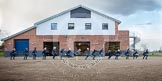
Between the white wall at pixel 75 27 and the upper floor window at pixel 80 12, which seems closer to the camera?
the white wall at pixel 75 27

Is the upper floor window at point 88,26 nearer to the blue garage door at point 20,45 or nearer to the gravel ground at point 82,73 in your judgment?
the blue garage door at point 20,45

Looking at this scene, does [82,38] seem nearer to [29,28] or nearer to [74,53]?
[74,53]

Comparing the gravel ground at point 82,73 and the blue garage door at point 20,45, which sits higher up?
the blue garage door at point 20,45

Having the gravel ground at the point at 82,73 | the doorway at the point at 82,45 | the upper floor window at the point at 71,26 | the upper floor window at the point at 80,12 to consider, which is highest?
the upper floor window at the point at 80,12

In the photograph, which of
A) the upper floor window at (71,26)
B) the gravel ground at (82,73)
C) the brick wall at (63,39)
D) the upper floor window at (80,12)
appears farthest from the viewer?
the upper floor window at (80,12)

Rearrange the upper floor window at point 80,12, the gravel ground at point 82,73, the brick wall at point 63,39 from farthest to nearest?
the upper floor window at point 80,12 → the brick wall at point 63,39 → the gravel ground at point 82,73

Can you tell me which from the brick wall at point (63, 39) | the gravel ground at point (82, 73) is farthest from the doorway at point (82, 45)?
the gravel ground at point (82, 73)

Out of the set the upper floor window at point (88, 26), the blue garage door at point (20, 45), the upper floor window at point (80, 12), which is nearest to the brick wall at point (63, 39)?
the blue garage door at point (20, 45)

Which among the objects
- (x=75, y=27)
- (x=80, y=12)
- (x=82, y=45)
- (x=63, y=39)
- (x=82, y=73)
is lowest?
(x=82, y=73)

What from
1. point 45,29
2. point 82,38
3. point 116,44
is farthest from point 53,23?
point 116,44

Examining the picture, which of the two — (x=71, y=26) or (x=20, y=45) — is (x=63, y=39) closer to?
(x=71, y=26)

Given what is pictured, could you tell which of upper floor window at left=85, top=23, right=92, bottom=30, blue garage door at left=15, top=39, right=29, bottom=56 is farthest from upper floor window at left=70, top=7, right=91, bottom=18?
blue garage door at left=15, top=39, right=29, bottom=56

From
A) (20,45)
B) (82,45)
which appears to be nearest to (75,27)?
(82,45)

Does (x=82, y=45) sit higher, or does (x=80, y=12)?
(x=80, y=12)
